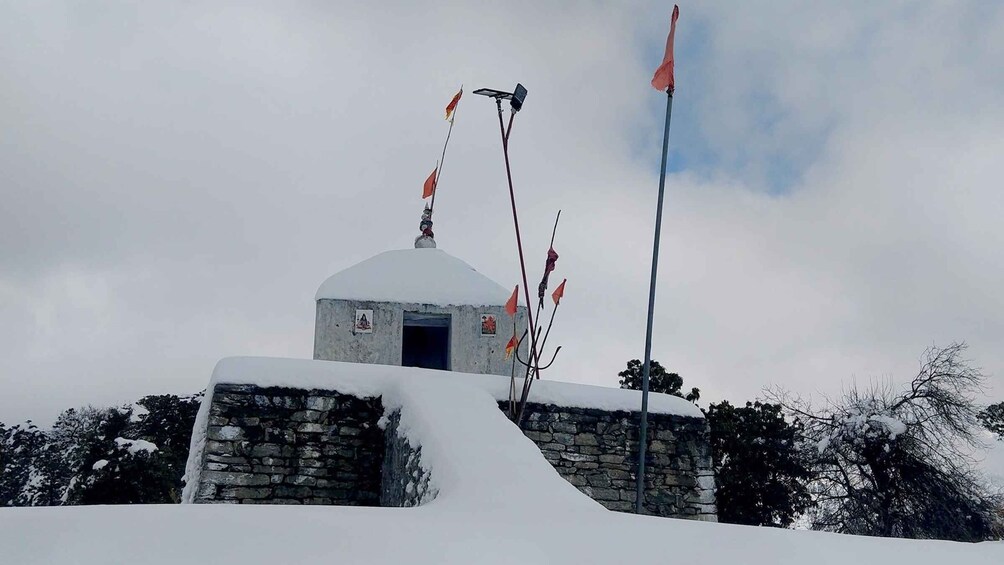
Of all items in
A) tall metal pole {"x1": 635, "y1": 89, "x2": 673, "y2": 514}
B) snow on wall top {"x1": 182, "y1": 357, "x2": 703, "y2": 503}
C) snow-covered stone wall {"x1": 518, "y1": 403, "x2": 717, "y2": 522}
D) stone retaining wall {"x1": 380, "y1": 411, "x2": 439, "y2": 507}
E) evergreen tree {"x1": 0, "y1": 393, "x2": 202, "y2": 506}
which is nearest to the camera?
snow on wall top {"x1": 182, "y1": 357, "x2": 703, "y2": 503}

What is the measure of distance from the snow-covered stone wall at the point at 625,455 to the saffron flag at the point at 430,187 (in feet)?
15.3

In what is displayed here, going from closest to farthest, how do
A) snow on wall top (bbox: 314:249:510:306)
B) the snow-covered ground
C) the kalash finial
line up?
1. the snow-covered ground
2. snow on wall top (bbox: 314:249:510:306)
3. the kalash finial

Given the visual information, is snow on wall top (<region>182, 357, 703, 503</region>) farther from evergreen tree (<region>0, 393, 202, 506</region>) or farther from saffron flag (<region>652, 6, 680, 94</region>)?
evergreen tree (<region>0, 393, 202, 506</region>)

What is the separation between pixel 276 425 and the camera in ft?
19.3

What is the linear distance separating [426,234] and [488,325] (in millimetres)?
1893

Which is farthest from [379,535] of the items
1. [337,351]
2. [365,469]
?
[337,351]

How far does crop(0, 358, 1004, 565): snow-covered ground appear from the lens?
237 centimetres

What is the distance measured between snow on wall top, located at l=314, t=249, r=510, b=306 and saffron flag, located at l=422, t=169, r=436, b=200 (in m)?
1.02

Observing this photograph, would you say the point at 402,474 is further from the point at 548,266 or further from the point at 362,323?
the point at 362,323

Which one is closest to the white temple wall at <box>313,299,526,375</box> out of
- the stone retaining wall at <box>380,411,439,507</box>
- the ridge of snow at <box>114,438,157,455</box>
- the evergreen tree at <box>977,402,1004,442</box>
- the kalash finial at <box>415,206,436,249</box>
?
the kalash finial at <box>415,206,436,249</box>

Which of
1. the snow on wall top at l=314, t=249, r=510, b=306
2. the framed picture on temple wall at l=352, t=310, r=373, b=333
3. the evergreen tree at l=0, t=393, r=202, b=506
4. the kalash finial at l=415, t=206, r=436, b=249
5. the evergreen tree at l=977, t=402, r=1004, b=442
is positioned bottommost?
the evergreen tree at l=0, t=393, r=202, b=506

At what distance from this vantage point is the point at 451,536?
2682mm

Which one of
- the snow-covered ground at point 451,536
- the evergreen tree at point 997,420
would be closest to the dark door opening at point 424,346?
the snow-covered ground at point 451,536

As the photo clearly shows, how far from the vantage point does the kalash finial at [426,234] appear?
1004 cm
